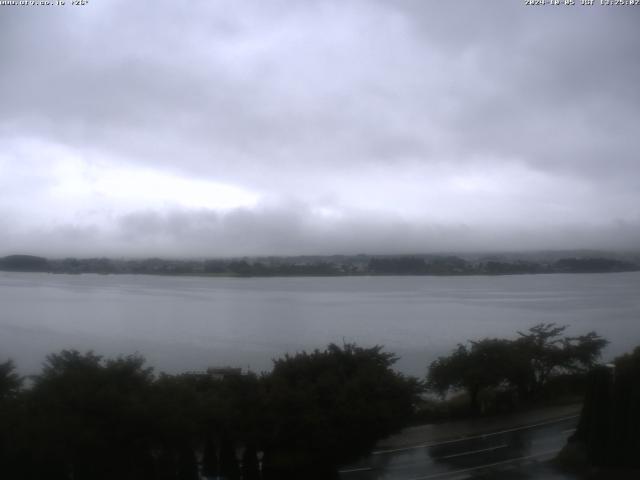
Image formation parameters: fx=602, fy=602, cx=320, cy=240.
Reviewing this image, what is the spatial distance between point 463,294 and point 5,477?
36058 millimetres

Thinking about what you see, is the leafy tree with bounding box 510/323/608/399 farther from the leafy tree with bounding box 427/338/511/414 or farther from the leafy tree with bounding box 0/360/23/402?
the leafy tree with bounding box 0/360/23/402

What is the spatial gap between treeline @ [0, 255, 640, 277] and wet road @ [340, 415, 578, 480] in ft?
68.3

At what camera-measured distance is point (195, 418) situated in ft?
26.9

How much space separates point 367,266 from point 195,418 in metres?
33.3

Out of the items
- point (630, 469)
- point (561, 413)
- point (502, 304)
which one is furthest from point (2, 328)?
point (502, 304)

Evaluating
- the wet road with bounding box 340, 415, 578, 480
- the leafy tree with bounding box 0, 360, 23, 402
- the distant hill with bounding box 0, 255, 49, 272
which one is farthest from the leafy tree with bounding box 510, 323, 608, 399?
the distant hill with bounding box 0, 255, 49, 272

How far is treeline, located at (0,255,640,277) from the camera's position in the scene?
2989 centimetres

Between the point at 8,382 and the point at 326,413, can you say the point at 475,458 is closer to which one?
the point at 326,413

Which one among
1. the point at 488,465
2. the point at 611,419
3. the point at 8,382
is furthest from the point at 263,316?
the point at 611,419

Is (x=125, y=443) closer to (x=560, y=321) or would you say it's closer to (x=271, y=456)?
(x=271, y=456)

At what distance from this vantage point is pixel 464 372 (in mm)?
14406

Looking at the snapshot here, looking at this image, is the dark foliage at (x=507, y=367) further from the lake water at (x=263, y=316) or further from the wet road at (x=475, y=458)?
the lake water at (x=263, y=316)

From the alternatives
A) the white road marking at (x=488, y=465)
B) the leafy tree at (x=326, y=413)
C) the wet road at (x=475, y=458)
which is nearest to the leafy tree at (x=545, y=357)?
the wet road at (x=475, y=458)

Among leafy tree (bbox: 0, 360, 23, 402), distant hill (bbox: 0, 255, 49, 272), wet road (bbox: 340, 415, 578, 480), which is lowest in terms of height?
wet road (bbox: 340, 415, 578, 480)
